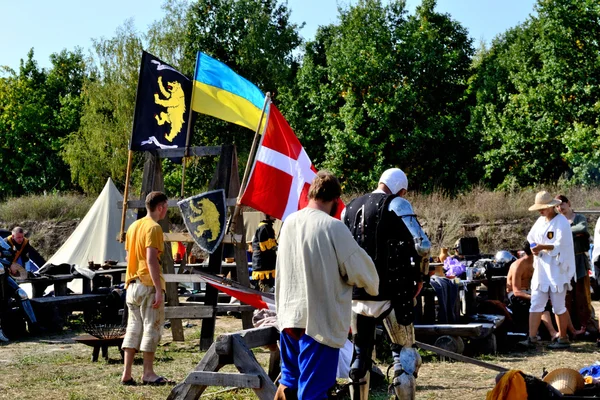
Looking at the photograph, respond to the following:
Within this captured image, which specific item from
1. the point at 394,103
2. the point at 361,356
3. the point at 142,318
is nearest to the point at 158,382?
the point at 142,318

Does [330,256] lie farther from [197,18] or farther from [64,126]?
[64,126]

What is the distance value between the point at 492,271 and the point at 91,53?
2857 centimetres

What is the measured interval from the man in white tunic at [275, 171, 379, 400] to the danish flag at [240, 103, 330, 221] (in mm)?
4243

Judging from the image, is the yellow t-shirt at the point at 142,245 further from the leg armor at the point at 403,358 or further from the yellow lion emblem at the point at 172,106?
the yellow lion emblem at the point at 172,106

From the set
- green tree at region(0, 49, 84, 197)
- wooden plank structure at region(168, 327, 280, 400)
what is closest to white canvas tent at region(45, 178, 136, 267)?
wooden plank structure at region(168, 327, 280, 400)

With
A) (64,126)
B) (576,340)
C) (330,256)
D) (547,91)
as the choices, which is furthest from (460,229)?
(64,126)

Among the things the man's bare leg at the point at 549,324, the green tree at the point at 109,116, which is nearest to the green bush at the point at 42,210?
the green tree at the point at 109,116

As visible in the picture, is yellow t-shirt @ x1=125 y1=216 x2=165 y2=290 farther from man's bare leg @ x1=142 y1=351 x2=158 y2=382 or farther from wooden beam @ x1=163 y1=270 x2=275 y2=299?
wooden beam @ x1=163 y1=270 x2=275 y2=299

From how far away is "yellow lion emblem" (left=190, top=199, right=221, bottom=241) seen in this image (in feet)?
29.5

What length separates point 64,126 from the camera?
142 feet

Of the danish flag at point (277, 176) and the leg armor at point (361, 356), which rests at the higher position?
the danish flag at point (277, 176)

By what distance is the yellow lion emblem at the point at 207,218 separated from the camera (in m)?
8.99

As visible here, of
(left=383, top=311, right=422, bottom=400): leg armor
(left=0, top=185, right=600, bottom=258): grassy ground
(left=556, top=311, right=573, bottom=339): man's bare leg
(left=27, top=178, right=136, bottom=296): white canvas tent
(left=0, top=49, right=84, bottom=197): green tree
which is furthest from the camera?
(left=0, top=49, right=84, bottom=197): green tree

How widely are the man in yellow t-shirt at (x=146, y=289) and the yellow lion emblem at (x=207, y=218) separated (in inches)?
72.4
